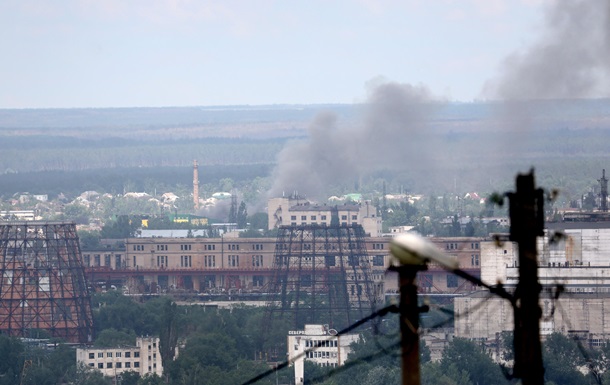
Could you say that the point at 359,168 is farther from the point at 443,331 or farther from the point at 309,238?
the point at 443,331

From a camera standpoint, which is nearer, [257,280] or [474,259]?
[474,259]

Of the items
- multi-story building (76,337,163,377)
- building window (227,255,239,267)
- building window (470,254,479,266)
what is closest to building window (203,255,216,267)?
building window (227,255,239,267)

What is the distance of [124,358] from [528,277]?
45977 mm

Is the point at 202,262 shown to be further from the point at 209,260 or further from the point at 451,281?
the point at 451,281

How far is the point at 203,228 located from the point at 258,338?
168 ft

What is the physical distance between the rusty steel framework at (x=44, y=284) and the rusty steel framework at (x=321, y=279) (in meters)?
6.30

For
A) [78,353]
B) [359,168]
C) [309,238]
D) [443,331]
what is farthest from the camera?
[359,168]

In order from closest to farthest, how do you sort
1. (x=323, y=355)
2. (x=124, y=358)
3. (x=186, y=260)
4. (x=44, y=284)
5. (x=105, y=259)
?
(x=124, y=358), (x=323, y=355), (x=44, y=284), (x=186, y=260), (x=105, y=259)

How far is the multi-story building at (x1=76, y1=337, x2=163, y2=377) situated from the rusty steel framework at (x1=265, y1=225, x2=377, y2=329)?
6571 millimetres

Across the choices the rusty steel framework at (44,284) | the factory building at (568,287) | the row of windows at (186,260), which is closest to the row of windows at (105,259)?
the row of windows at (186,260)

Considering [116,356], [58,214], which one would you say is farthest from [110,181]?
[116,356]

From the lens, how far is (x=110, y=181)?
170000 mm

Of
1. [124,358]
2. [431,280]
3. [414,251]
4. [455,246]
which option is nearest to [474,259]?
[455,246]

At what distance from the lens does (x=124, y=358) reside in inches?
2200
